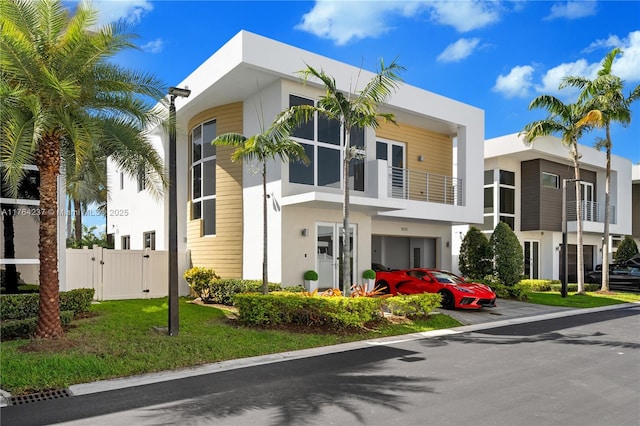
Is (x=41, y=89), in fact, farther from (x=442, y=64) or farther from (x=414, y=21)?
(x=442, y=64)

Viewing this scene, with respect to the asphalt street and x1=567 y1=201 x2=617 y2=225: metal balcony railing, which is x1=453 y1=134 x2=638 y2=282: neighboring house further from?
the asphalt street

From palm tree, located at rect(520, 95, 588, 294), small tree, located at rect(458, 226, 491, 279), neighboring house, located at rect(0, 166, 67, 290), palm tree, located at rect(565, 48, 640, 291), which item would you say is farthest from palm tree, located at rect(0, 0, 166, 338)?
palm tree, located at rect(565, 48, 640, 291)

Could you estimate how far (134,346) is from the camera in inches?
328

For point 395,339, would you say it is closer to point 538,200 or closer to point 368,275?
point 368,275

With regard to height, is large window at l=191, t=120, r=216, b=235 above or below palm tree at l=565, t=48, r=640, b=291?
below

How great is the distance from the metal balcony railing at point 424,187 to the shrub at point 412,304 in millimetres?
5144

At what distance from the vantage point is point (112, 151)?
32.6 feet

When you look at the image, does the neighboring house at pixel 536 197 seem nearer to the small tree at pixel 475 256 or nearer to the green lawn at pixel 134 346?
the small tree at pixel 475 256

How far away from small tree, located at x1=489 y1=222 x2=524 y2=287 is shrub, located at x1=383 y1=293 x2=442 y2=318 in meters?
6.78

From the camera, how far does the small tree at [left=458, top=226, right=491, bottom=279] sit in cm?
1916

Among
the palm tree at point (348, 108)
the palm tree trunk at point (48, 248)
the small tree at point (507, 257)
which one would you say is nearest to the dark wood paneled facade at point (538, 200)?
the small tree at point (507, 257)

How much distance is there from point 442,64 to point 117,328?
11.8m

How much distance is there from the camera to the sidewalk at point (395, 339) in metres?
6.70

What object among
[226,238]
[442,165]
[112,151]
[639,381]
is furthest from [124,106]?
[442,165]
